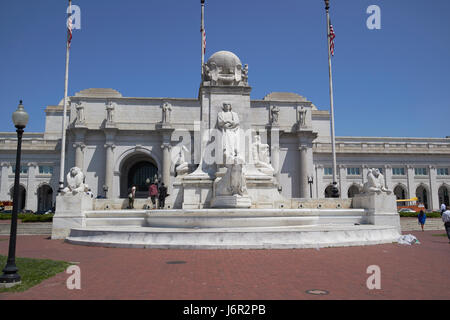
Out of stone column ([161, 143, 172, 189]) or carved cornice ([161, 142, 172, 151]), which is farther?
carved cornice ([161, 142, 172, 151])

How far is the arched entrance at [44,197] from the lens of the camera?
62.2 m

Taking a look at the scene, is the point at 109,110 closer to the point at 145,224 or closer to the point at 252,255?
the point at 145,224

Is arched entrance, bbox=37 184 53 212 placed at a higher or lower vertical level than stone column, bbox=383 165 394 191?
lower

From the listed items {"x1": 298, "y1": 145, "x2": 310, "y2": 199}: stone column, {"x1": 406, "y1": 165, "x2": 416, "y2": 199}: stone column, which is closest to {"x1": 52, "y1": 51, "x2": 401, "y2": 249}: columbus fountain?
{"x1": 298, "y1": 145, "x2": 310, "y2": 199}: stone column

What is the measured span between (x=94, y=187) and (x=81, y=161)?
14.5 ft

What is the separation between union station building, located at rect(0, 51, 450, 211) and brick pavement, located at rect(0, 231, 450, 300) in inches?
1636

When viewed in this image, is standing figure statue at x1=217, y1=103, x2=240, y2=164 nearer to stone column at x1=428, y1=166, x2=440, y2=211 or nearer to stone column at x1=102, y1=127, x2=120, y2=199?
stone column at x1=102, y1=127, x2=120, y2=199

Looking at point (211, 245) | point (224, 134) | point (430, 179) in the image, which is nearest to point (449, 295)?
point (211, 245)

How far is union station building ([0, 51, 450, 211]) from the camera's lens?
5544 centimetres

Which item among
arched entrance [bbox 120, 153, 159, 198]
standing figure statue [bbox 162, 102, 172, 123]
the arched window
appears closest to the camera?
standing figure statue [bbox 162, 102, 172, 123]

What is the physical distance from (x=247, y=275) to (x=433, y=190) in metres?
69.8

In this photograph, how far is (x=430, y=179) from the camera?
66500 mm

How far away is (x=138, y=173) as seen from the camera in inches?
2485

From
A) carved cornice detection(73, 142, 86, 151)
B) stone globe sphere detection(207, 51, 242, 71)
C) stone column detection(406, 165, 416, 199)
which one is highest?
carved cornice detection(73, 142, 86, 151)
